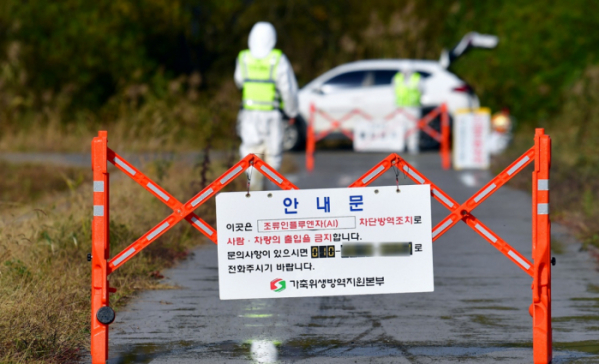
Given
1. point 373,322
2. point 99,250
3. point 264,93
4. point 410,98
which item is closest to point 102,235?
point 99,250

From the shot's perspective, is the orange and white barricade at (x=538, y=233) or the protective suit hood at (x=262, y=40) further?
the protective suit hood at (x=262, y=40)

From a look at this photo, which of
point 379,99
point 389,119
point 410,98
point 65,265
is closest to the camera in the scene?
point 65,265

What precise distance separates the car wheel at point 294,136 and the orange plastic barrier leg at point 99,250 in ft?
48.8

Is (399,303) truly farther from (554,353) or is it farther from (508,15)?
(508,15)

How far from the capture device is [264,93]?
1124 centimetres

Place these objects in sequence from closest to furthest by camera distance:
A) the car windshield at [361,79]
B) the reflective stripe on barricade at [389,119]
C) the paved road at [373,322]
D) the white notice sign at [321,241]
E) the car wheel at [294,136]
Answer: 1. the white notice sign at [321,241]
2. the paved road at [373,322]
3. the reflective stripe on barricade at [389,119]
4. the car wheel at [294,136]
5. the car windshield at [361,79]

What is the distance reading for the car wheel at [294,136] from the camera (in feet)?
67.9

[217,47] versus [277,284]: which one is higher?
[217,47]

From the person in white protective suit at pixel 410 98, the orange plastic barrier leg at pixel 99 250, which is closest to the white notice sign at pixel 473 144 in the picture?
the person in white protective suit at pixel 410 98

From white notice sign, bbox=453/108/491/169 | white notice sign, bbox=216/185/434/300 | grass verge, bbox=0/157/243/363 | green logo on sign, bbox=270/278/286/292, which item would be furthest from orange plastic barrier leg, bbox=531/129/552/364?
white notice sign, bbox=453/108/491/169

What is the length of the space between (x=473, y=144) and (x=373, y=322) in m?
10.8

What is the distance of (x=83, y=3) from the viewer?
2383cm

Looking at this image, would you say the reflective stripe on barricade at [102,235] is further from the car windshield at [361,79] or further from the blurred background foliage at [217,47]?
the car windshield at [361,79]

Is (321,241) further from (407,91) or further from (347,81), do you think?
(347,81)
